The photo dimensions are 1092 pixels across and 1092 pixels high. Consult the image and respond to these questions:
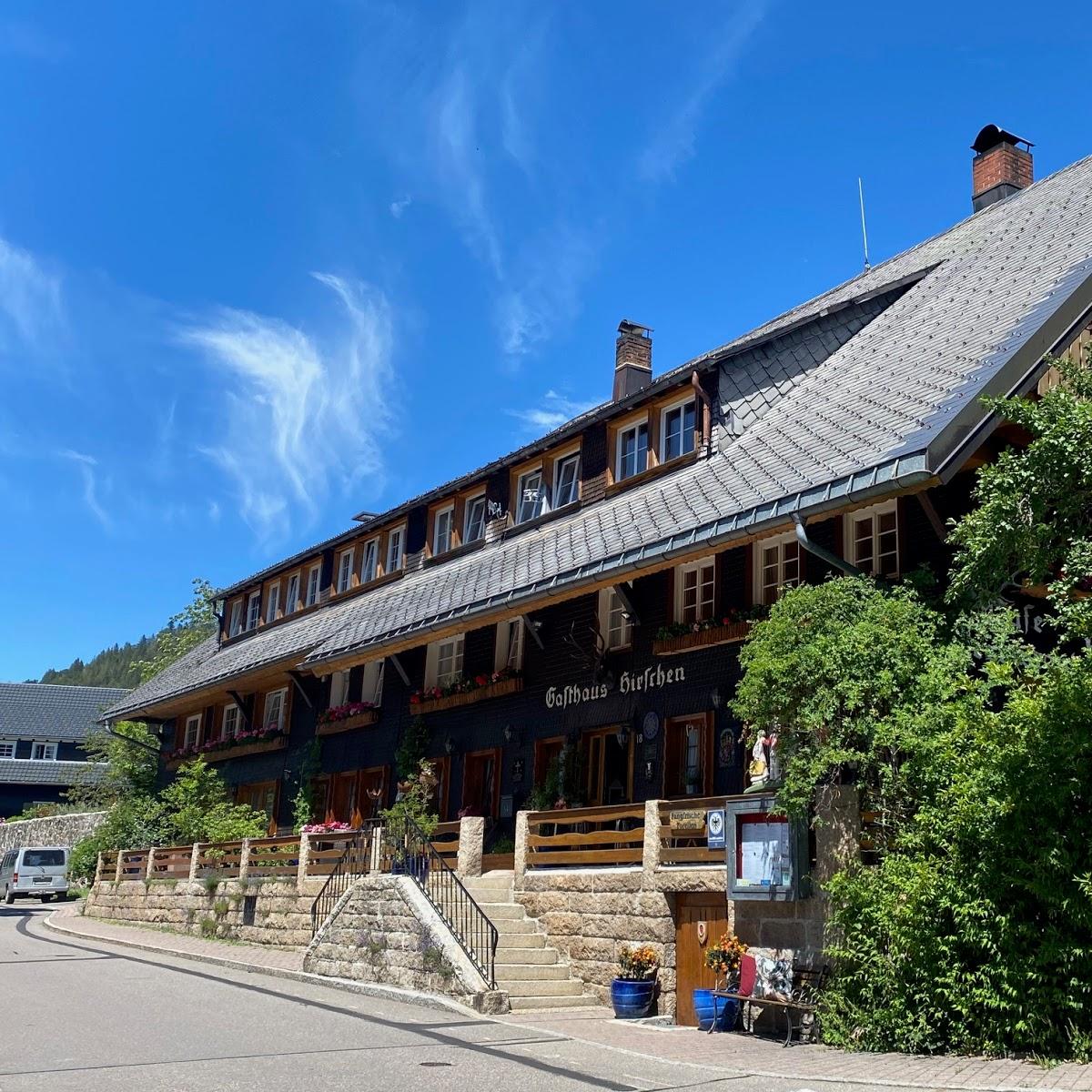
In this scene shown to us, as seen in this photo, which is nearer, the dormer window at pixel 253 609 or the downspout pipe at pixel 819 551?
the downspout pipe at pixel 819 551

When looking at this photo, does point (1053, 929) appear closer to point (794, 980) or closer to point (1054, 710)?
point (1054, 710)

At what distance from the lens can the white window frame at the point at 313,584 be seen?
99.6 feet

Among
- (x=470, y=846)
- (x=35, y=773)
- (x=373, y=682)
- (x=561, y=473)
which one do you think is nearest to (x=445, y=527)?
(x=373, y=682)

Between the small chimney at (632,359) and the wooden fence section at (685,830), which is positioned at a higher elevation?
→ the small chimney at (632,359)

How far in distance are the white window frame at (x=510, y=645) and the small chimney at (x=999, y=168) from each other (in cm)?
1134

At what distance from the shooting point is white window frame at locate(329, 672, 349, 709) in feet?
86.5

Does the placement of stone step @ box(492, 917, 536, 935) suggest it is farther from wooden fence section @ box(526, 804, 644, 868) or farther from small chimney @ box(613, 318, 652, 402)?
small chimney @ box(613, 318, 652, 402)

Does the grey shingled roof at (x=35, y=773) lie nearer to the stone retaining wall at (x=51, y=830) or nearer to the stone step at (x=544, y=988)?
the stone retaining wall at (x=51, y=830)

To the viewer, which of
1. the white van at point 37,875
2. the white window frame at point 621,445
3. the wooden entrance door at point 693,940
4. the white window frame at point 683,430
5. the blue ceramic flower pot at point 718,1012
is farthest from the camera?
the white van at point 37,875

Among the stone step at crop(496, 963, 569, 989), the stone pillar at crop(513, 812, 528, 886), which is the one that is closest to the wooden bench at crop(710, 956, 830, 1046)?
the stone step at crop(496, 963, 569, 989)

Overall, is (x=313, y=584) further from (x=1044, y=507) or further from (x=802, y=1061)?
(x=1044, y=507)

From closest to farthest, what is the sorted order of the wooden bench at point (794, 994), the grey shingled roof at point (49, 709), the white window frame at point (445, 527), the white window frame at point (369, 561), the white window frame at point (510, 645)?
the wooden bench at point (794, 994)
the white window frame at point (510, 645)
the white window frame at point (445, 527)
the white window frame at point (369, 561)
the grey shingled roof at point (49, 709)

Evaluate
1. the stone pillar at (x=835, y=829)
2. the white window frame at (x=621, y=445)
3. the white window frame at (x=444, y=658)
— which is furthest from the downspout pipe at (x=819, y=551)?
the white window frame at (x=444, y=658)

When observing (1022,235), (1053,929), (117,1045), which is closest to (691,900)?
(1053,929)
